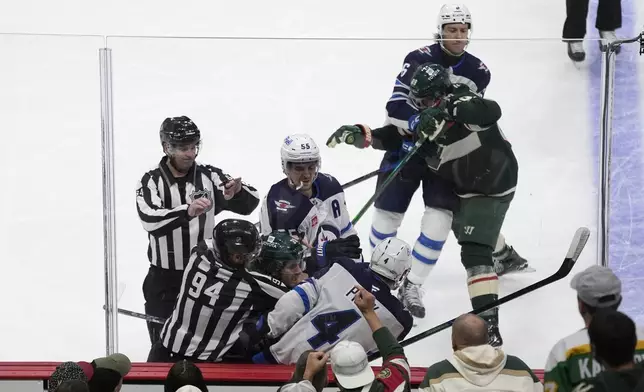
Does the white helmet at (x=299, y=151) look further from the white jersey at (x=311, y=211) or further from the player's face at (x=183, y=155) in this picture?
the player's face at (x=183, y=155)

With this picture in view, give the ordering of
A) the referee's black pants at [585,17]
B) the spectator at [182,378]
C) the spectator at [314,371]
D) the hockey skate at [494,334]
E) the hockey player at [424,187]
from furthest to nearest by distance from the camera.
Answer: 1. the referee's black pants at [585,17]
2. the hockey player at [424,187]
3. the hockey skate at [494,334]
4. the spectator at [314,371]
5. the spectator at [182,378]

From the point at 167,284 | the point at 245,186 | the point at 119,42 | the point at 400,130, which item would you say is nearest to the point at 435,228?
the point at 400,130

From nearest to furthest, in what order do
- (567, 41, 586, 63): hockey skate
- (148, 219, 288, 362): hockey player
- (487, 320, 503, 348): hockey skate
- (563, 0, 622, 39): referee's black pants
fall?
(148, 219, 288, 362): hockey player → (567, 41, 586, 63): hockey skate → (487, 320, 503, 348): hockey skate → (563, 0, 622, 39): referee's black pants

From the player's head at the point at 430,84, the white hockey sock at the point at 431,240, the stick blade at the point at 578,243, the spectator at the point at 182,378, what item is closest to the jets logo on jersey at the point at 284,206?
the white hockey sock at the point at 431,240

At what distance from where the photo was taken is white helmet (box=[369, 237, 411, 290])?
3607 millimetres

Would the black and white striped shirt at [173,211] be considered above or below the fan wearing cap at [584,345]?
above

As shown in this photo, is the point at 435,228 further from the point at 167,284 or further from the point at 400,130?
the point at 167,284

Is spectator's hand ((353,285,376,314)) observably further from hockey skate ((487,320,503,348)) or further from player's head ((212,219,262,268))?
hockey skate ((487,320,503,348))

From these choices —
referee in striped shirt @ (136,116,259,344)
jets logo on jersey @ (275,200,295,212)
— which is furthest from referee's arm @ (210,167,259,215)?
jets logo on jersey @ (275,200,295,212)

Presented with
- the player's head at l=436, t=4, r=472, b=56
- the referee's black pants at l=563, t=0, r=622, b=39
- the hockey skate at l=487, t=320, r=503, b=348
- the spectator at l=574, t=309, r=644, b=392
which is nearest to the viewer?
the spectator at l=574, t=309, r=644, b=392

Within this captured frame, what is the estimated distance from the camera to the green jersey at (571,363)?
2703 mm

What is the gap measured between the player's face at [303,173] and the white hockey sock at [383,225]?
33 cm

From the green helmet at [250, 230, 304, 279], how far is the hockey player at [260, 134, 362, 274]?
0.32 metres

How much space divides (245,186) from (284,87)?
1.31 ft
